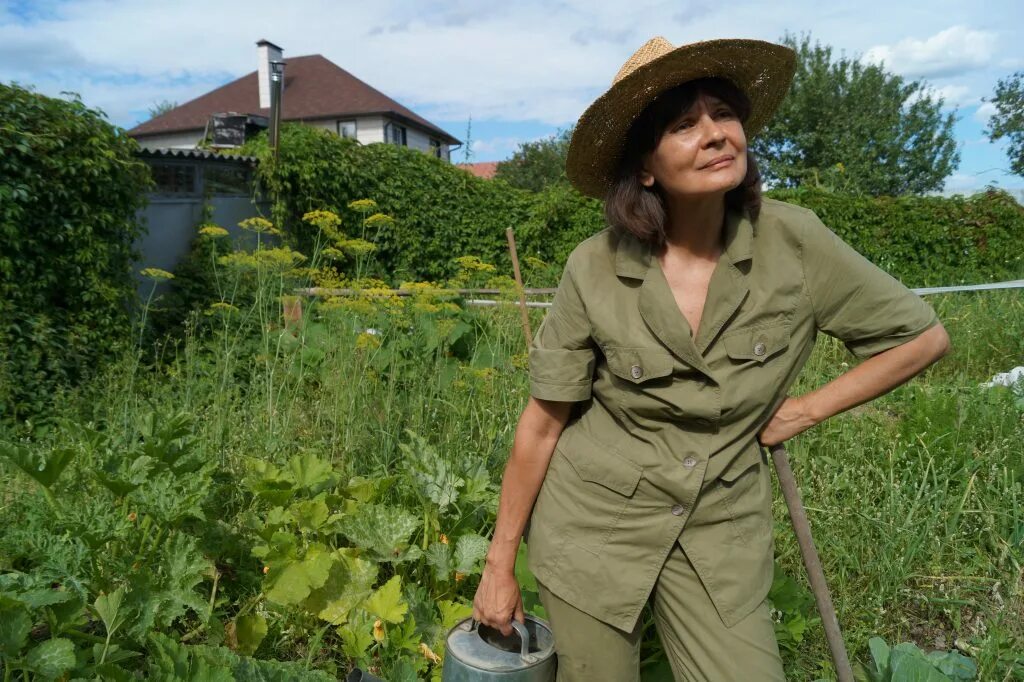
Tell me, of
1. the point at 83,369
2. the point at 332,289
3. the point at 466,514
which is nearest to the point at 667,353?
the point at 466,514

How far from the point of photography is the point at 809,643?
2451 mm

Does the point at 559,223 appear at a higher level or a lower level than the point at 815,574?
higher

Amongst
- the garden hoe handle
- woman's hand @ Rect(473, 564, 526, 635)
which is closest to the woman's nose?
the garden hoe handle

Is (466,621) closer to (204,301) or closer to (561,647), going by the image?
(561,647)

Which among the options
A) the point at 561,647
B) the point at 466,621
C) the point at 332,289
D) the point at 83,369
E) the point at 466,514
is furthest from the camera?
the point at 83,369

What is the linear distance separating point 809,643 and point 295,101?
32629 mm

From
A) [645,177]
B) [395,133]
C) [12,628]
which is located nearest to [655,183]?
[645,177]

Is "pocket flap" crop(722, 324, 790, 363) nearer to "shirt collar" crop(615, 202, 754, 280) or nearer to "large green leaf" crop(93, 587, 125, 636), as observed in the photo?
"shirt collar" crop(615, 202, 754, 280)

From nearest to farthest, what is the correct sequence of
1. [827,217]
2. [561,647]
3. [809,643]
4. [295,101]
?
1. [561,647]
2. [809,643]
3. [827,217]
4. [295,101]

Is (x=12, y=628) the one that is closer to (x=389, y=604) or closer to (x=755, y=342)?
(x=389, y=604)

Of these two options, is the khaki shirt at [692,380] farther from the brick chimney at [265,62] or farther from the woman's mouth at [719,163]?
the brick chimney at [265,62]

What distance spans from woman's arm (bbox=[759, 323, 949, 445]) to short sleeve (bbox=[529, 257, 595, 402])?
0.47m

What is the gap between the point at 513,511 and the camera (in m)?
1.82

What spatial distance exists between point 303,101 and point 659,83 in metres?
32.7
